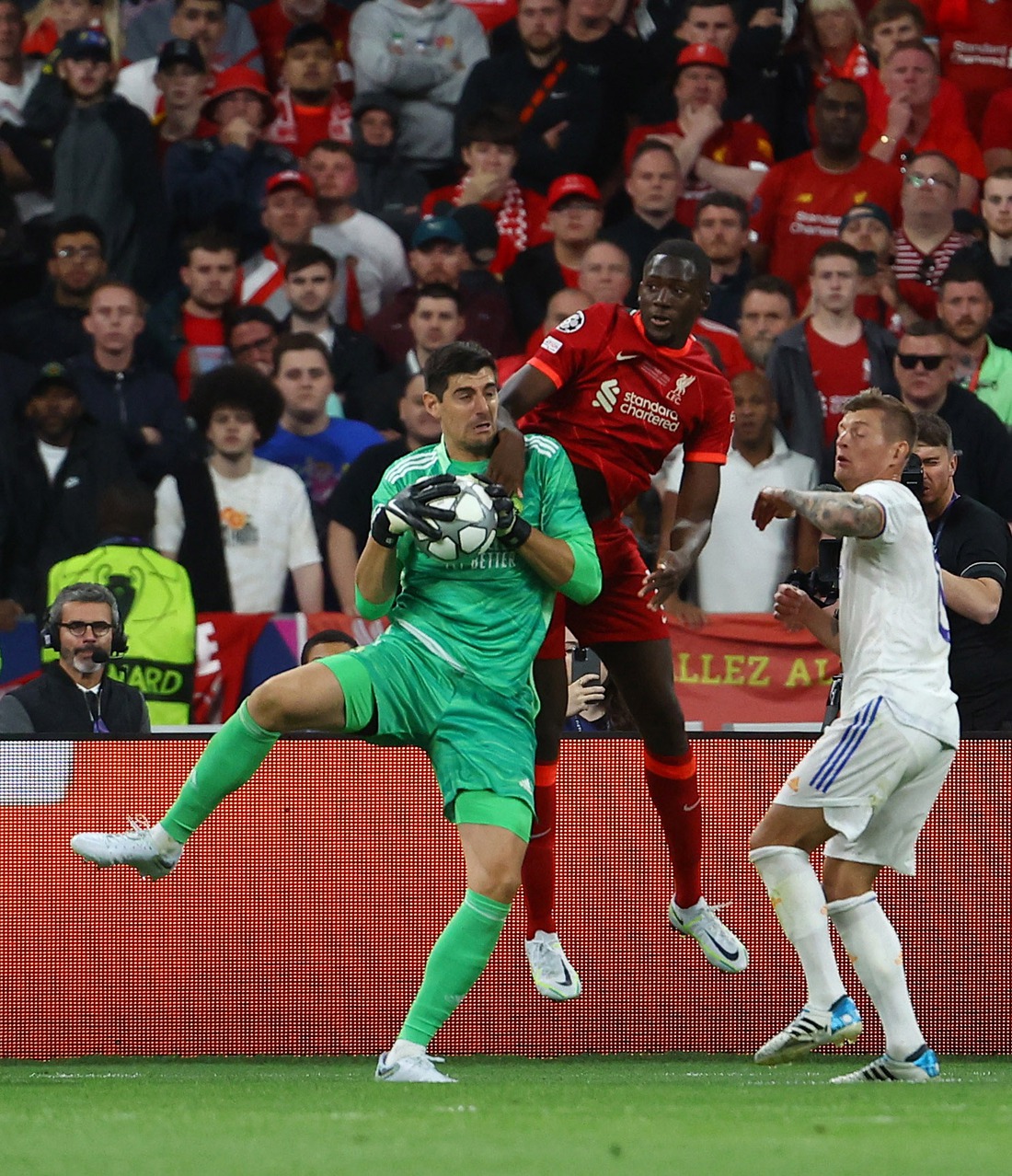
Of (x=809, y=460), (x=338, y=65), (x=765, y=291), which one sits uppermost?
(x=338, y=65)

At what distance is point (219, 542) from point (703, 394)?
4.06m

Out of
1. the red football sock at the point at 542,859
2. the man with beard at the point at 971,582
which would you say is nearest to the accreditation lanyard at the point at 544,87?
the man with beard at the point at 971,582

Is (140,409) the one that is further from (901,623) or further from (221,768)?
(901,623)

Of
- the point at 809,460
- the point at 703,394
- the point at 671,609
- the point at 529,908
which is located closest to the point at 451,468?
the point at 703,394

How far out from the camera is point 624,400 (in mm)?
7109

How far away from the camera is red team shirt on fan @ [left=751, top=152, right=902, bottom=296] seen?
12.4 m

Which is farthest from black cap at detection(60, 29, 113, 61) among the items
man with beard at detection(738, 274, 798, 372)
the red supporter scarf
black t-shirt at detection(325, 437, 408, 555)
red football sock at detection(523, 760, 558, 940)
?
red football sock at detection(523, 760, 558, 940)

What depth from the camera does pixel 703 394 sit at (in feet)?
23.7

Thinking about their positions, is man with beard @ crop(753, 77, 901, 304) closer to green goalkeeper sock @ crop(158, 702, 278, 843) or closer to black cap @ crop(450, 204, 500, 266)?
black cap @ crop(450, 204, 500, 266)

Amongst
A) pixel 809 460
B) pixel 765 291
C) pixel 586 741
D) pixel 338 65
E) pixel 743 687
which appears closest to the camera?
pixel 586 741

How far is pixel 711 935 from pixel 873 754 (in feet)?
4.70

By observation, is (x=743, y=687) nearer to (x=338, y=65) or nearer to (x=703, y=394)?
(x=703, y=394)

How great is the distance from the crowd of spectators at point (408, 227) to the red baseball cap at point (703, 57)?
2 centimetres

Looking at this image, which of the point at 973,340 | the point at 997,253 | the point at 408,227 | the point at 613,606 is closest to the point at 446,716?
the point at 613,606
